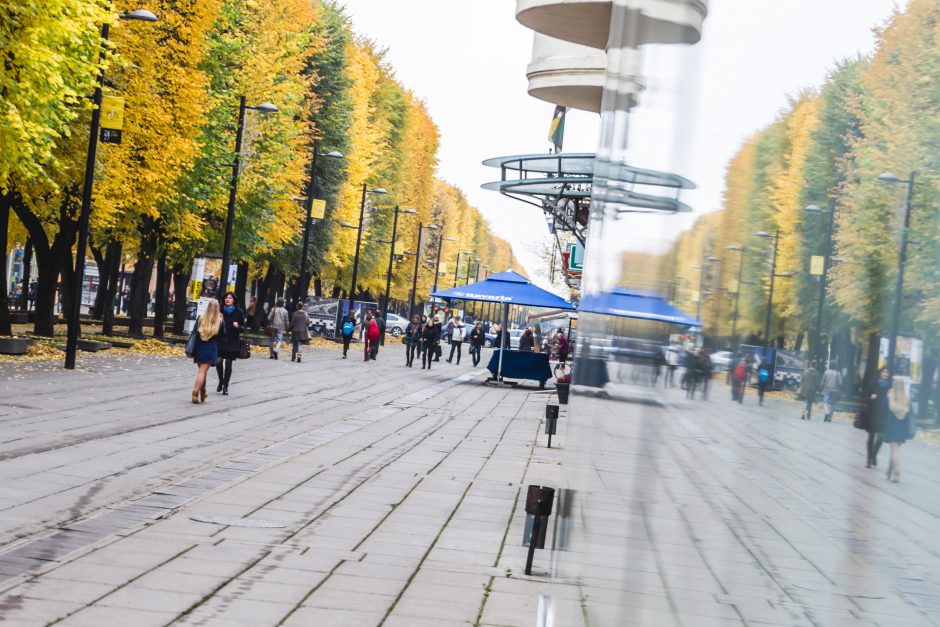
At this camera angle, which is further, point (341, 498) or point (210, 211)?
point (210, 211)

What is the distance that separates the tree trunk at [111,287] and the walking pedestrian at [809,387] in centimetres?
3502

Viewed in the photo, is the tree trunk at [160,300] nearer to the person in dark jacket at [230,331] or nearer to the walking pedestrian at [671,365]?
the person in dark jacket at [230,331]

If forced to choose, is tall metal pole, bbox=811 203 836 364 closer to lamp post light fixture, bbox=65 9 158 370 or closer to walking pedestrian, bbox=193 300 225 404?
walking pedestrian, bbox=193 300 225 404

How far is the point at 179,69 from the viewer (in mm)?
31828

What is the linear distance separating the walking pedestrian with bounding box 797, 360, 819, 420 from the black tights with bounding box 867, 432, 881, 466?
8cm

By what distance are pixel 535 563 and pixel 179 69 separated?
2622 cm

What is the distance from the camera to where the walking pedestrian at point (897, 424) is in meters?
1.07

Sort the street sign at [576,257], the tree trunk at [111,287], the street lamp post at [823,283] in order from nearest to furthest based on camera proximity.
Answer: the street lamp post at [823,283], the street sign at [576,257], the tree trunk at [111,287]

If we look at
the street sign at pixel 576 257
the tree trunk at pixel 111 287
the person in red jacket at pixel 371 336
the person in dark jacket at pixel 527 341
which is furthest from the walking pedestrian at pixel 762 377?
the person in dark jacket at pixel 527 341

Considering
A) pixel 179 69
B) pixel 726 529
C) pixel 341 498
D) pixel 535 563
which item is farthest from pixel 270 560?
pixel 179 69

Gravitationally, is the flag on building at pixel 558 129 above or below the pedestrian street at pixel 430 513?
above

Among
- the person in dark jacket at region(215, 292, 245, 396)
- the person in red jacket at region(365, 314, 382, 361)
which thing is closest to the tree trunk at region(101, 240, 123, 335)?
the person in red jacket at region(365, 314, 382, 361)

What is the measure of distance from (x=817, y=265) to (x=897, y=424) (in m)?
0.19

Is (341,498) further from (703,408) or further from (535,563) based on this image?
(703,408)
